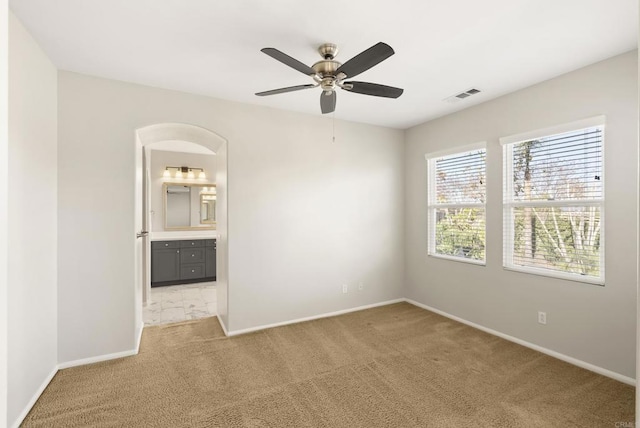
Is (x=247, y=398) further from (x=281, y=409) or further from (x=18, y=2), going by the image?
(x=18, y=2)

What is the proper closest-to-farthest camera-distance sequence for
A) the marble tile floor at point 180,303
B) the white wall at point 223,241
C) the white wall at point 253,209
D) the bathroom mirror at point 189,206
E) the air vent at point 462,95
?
the white wall at point 253,209 → the air vent at point 462,95 → the white wall at point 223,241 → the marble tile floor at point 180,303 → the bathroom mirror at point 189,206

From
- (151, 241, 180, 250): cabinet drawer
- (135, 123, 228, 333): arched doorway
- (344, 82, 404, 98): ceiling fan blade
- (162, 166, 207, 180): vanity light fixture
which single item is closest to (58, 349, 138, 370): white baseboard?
(135, 123, 228, 333): arched doorway

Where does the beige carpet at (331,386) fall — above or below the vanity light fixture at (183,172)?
below

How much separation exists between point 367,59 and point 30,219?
269cm

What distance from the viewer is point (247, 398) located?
2.32 m

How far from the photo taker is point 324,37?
223 cm

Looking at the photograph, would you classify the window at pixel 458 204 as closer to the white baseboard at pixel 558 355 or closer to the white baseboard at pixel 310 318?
the white baseboard at pixel 558 355

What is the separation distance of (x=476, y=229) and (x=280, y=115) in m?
2.86

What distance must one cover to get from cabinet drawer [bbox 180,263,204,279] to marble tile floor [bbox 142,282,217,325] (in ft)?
0.56

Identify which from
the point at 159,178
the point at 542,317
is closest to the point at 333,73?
the point at 542,317

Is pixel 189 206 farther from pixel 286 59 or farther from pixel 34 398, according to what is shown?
pixel 286 59

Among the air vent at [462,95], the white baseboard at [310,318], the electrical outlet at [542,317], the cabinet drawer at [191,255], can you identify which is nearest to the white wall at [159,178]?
the cabinet drawer at [191,255]

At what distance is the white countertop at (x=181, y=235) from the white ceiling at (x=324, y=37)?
3463mm

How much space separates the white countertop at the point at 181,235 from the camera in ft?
18.8
